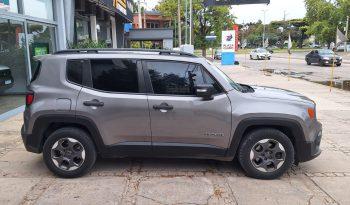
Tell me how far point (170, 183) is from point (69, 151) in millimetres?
1393

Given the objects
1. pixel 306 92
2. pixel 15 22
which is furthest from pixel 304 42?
pixel 15 22

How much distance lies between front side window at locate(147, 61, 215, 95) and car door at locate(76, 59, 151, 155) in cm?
19

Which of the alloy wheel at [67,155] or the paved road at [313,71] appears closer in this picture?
the alloy wheel at [67,155]

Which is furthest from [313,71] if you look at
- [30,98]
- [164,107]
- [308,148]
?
[30,98]

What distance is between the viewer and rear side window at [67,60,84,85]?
5.01 meters

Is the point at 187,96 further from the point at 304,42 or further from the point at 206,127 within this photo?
the point at 304,42

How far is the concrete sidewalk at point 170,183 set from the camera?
4359 millimetres

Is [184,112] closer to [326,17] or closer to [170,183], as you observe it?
[170,183]

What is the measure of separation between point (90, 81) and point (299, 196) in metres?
2.99

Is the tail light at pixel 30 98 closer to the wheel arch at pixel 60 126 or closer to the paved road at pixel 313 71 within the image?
the wheel arch at pixel 60 126

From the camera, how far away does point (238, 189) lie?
4.64 meters

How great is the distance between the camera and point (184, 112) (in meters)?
4.83

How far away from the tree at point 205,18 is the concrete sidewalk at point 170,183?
4895 cm

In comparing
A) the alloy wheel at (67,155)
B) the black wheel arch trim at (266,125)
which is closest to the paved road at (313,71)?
the black wheel arch trim at (266,125)
